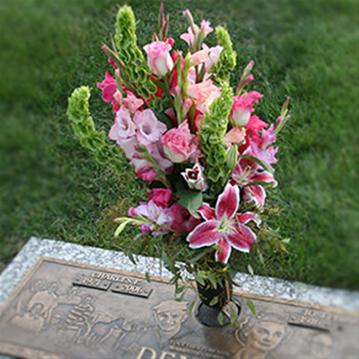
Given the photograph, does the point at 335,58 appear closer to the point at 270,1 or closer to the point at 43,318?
the point at 270,1

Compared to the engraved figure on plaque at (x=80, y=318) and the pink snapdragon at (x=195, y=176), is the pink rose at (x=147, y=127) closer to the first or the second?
the pink snapdragon at (x=195, y=176)

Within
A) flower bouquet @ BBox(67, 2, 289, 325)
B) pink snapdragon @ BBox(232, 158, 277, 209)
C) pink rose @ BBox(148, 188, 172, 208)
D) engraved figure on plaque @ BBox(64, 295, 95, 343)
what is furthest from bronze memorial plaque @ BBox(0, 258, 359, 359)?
pink rose @ BBox(148, 188, 172, 208)

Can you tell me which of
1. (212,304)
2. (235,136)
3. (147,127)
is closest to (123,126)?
(147,127)

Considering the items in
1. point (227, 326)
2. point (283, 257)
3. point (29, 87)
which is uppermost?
point (29, 87)

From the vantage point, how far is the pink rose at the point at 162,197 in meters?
1.82

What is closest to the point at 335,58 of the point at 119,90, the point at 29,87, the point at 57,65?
the point at 119,90

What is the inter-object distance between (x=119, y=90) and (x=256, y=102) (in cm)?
37

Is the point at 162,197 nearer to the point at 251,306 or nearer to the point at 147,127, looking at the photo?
the point at 147,127

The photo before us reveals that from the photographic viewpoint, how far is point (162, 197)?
71.8 inches

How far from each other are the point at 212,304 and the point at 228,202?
380 mm

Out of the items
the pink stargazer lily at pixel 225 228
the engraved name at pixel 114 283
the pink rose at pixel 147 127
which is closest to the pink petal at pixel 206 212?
the pink stargazer lily at pixel 225 228

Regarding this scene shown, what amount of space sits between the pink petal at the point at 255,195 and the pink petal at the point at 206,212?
0.11 m

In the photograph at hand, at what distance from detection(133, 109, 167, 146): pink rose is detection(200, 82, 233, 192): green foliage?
0.11 m

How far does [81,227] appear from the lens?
2.32 metres
